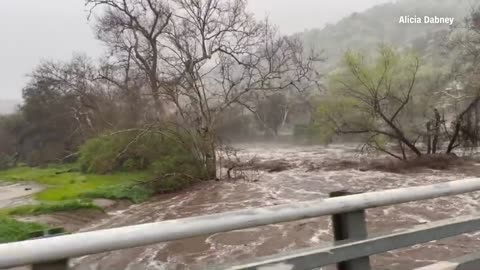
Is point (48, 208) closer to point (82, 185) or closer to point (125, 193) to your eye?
point (125, 193)

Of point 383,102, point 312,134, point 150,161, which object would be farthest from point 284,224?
point 312,134

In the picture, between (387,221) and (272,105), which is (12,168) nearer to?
(272,105)

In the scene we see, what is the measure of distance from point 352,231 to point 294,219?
1.20 ft

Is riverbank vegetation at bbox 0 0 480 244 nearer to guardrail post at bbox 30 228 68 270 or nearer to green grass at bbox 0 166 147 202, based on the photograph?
green grass at bbox 0 166 147 202

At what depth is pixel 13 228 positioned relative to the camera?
1210 centimetres

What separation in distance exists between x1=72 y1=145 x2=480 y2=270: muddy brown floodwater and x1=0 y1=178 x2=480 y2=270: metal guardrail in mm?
213

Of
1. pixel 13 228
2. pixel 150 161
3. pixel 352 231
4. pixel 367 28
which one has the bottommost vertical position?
pixel 13 228

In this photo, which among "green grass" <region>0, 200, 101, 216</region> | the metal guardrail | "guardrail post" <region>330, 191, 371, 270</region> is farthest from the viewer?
"green grass" <region>0, 200, 101, 216</region>

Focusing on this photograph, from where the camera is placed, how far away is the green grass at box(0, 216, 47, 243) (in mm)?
11562

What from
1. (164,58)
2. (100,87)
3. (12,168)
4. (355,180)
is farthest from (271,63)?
(12,168)

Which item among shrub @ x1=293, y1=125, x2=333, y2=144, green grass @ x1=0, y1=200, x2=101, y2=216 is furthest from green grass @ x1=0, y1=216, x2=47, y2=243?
shrub @ x1=293, y1=125, x2=333, y2=144

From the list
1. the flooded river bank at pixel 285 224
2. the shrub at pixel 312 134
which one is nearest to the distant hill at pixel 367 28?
the shrub at pixel 312 134

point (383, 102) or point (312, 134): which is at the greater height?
point (383, 102)

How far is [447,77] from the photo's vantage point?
88.1ft
